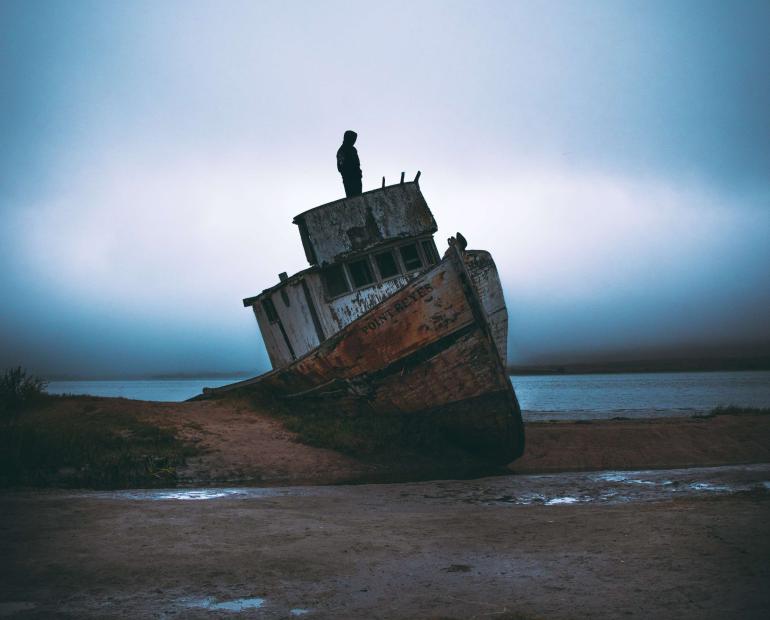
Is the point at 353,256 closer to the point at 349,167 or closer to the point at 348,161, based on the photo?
the point at 349,167

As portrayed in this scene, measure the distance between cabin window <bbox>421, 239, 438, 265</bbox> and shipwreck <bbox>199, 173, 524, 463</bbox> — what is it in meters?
0.03

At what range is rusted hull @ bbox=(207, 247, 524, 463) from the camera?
9.64 metres

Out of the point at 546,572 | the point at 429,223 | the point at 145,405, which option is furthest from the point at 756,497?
the point at 145,405

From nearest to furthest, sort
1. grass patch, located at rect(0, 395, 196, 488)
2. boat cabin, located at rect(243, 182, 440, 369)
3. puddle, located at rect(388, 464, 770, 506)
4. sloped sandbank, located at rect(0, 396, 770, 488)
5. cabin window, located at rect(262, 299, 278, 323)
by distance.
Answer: puddle, located at rect(388, 464, 770, 506) < grass patch, located at rect(0, 395, 196, 488) < sloped sandbank, located at rect(0, 396, 770, 488) < boat cabin, located at rect(243, 182, 440, 369) < cabin window, located at rect(262, 299, 278, 323)

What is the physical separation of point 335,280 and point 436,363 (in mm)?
3028

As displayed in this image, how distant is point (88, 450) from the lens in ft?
28.3

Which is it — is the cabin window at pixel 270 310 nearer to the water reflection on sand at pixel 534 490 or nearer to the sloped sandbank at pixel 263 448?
the sloped sandbank at pixel 263 448

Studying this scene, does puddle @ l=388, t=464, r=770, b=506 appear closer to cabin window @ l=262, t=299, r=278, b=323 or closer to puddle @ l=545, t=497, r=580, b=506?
puddle @ l=545, t=497, r=580, b=506

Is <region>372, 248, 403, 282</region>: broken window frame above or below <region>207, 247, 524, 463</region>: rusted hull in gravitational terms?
above

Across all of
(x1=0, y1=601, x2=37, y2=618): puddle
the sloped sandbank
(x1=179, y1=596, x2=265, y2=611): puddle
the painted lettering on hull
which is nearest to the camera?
(x1=0, y1=601, x2=37, y2=618): puddle

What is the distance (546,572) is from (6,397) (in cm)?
1052

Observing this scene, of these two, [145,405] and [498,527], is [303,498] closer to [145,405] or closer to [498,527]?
[498,527]

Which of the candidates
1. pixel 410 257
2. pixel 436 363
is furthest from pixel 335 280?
pixel 436 363

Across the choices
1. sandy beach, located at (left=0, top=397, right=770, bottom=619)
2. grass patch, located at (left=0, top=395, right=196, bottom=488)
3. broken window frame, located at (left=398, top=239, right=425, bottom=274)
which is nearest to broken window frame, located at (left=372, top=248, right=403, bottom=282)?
broken window frame, located at (left=398, top=239, right=425, bottom=274)
